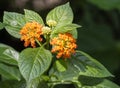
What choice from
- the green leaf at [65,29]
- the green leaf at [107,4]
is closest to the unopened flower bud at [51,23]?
the green leaf at [65,29]

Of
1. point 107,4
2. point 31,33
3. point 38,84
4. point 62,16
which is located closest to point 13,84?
point 38,84

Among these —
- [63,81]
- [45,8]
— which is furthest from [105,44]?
[63,81]

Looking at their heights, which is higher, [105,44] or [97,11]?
[97,11]

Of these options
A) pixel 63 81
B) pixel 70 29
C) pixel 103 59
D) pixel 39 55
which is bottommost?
pixel 103 59

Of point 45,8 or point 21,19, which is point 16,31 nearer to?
point 21,19

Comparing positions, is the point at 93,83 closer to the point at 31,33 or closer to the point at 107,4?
the point at 31,33

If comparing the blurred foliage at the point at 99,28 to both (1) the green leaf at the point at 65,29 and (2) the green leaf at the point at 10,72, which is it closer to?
(2) the green leaf at the point at 10,72

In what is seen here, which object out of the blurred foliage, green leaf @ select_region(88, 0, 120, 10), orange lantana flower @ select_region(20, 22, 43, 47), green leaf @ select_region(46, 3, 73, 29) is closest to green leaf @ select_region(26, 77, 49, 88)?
orange lantana flower @ select_region(20, 22, 43, 47)
